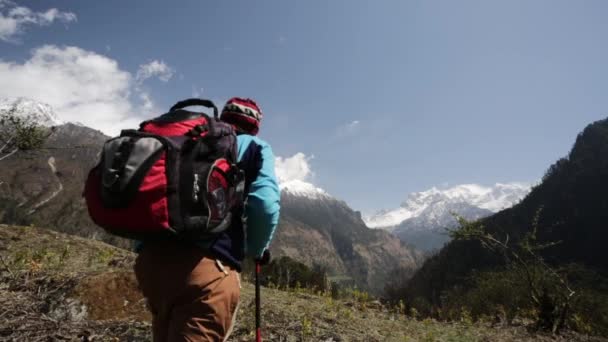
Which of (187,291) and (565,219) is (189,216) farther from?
(565,219)

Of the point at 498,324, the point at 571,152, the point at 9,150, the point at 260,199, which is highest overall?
the point at 571,152

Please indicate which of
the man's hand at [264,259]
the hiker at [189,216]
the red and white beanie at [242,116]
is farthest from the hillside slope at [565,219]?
the hiker at [189,216]

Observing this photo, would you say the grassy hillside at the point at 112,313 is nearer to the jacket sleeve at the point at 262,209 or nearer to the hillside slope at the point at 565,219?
the jacket sleeve at the point at 262,209

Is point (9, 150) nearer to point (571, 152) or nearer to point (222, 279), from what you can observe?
point (222, 279)

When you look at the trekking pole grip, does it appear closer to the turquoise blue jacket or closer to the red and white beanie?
the red and white beanie

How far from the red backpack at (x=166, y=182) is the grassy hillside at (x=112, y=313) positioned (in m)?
3.38

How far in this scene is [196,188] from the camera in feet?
8.16

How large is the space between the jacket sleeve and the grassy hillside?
3.31 m

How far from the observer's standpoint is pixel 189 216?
2439 millimetres

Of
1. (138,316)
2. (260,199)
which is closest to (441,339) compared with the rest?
(138,316)

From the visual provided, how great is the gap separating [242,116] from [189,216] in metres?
1.15

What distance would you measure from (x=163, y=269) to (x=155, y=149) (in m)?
0.82

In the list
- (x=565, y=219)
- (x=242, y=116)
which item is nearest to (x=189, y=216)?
(x=242, y=116)

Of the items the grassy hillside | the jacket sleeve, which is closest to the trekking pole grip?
the jacket sleeve
